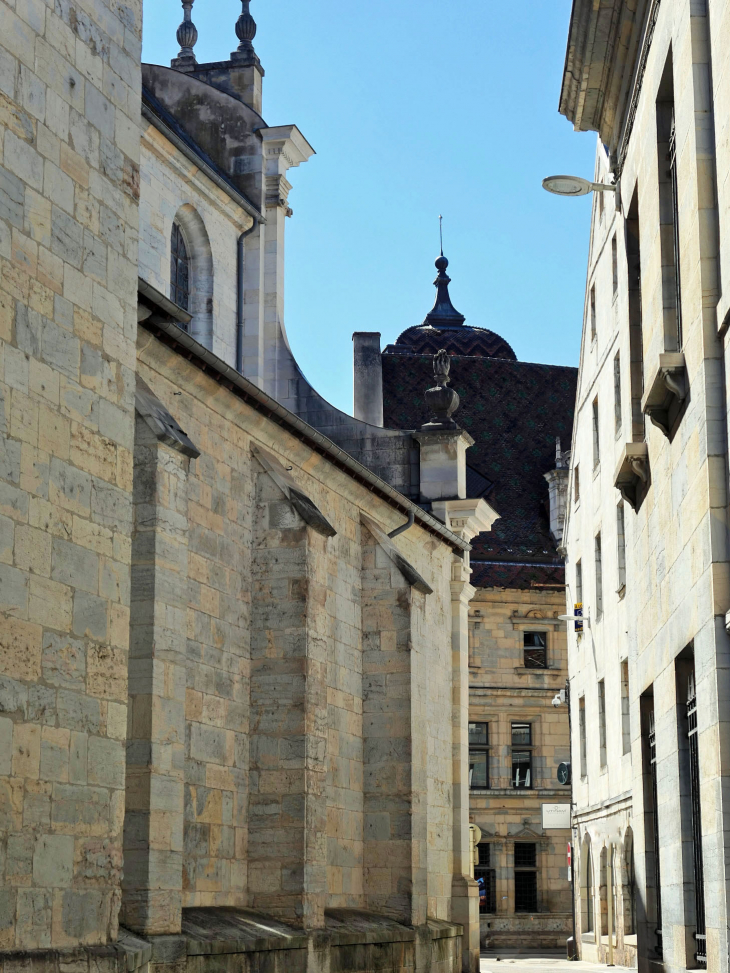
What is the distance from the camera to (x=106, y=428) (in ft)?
39.7

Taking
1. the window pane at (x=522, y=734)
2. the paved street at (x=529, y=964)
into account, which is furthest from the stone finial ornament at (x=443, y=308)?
the paved street at (x=529, y=964)

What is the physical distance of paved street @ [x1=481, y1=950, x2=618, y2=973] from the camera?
97.5 ft

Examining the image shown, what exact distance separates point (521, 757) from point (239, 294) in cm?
2336

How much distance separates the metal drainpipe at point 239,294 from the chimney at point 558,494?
22.5 metres

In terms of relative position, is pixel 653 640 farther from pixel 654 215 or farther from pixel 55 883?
pixel 55 883

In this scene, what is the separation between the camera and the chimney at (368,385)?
31422 mm

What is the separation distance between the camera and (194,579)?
16.5 meters

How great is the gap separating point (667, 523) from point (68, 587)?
16.0ft

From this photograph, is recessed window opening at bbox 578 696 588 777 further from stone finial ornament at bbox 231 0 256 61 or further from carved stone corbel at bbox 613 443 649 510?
carved stone corbel at bbox 613 443 649 510

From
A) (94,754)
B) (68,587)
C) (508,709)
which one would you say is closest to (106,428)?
(68,587)

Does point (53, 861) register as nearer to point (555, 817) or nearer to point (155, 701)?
point (155, 701)

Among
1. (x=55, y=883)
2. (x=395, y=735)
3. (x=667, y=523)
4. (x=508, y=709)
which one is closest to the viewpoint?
(x=55, y=883)

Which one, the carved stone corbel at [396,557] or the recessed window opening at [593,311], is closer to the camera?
the carved stone corbel at [396,557]

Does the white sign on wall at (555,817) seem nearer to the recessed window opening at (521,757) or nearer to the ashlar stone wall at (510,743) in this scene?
the ashlar stone wall at (510,743)
